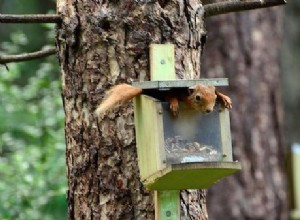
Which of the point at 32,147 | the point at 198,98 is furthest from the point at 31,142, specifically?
the point at 198,98

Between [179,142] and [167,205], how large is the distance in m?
0.22

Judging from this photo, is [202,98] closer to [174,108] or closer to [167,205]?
[174,108]

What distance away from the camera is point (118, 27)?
3.15m

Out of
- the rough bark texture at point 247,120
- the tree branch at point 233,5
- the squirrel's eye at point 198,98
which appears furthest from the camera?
the rough bark texture at point 247,120

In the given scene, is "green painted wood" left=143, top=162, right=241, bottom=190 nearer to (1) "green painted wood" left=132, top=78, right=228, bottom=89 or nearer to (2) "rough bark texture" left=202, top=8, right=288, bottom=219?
(1) "green painted wood" left=132, top=78, right=228, bottom=89

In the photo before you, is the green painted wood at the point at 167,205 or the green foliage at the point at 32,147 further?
the green foliage at the point at 32,147

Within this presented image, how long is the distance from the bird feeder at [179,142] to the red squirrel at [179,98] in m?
0.02

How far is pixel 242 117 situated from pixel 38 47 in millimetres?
1801

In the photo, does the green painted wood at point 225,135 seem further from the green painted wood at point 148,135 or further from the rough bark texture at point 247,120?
the rough bark texture at point 247,120

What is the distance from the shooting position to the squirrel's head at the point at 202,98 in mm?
2844

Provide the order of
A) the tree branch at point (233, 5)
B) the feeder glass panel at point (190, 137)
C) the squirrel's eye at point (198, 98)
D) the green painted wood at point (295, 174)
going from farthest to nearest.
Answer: the green painted wood at point (295, 174)
the tree branch at point (233, 5)
the feeder glass panel at point (190, 137)
the squirrel's eye at point (198, 98)

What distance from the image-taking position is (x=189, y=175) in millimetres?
2920

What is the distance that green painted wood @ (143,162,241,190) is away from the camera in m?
2.88

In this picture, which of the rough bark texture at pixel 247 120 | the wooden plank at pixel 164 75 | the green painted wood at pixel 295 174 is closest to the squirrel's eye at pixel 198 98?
the wooden plank at pixel 164 75
